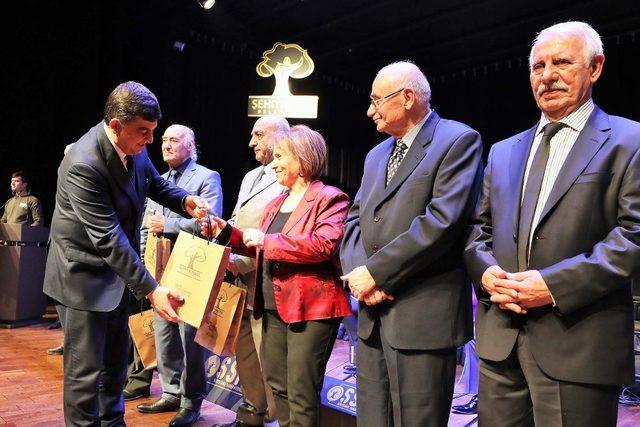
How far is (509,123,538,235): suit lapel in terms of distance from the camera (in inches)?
56.8

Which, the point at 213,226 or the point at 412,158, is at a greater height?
the point at 412,158

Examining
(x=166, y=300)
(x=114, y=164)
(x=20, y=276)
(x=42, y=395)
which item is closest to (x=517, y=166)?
(x=166, y=300)

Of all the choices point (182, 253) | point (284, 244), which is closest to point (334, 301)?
point (284, 244)

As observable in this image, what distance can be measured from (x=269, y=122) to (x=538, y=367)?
1.75 m

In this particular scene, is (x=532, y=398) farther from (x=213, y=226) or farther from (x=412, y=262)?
(x=213, y=226)

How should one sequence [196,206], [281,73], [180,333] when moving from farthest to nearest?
[281,73] → [180,333] → [196,206]

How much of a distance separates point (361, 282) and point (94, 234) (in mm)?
986

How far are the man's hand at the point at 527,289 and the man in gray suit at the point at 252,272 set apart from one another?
52.9 inches

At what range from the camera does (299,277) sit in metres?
2.01

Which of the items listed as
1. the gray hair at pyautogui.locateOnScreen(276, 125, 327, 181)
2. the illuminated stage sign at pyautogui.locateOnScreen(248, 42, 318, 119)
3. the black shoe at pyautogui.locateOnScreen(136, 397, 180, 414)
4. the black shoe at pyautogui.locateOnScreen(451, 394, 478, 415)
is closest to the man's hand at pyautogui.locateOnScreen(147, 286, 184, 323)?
the gray hair at pyautogui.locateOnScreen(276, 125, 327, 181)

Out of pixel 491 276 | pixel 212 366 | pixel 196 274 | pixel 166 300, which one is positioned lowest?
pixel 212 366

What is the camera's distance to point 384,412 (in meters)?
1.67

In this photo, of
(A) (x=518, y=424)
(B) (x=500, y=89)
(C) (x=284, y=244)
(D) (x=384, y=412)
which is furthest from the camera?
(B) (x=500, y=89)

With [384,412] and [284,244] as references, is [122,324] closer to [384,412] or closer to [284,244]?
[284,244]
